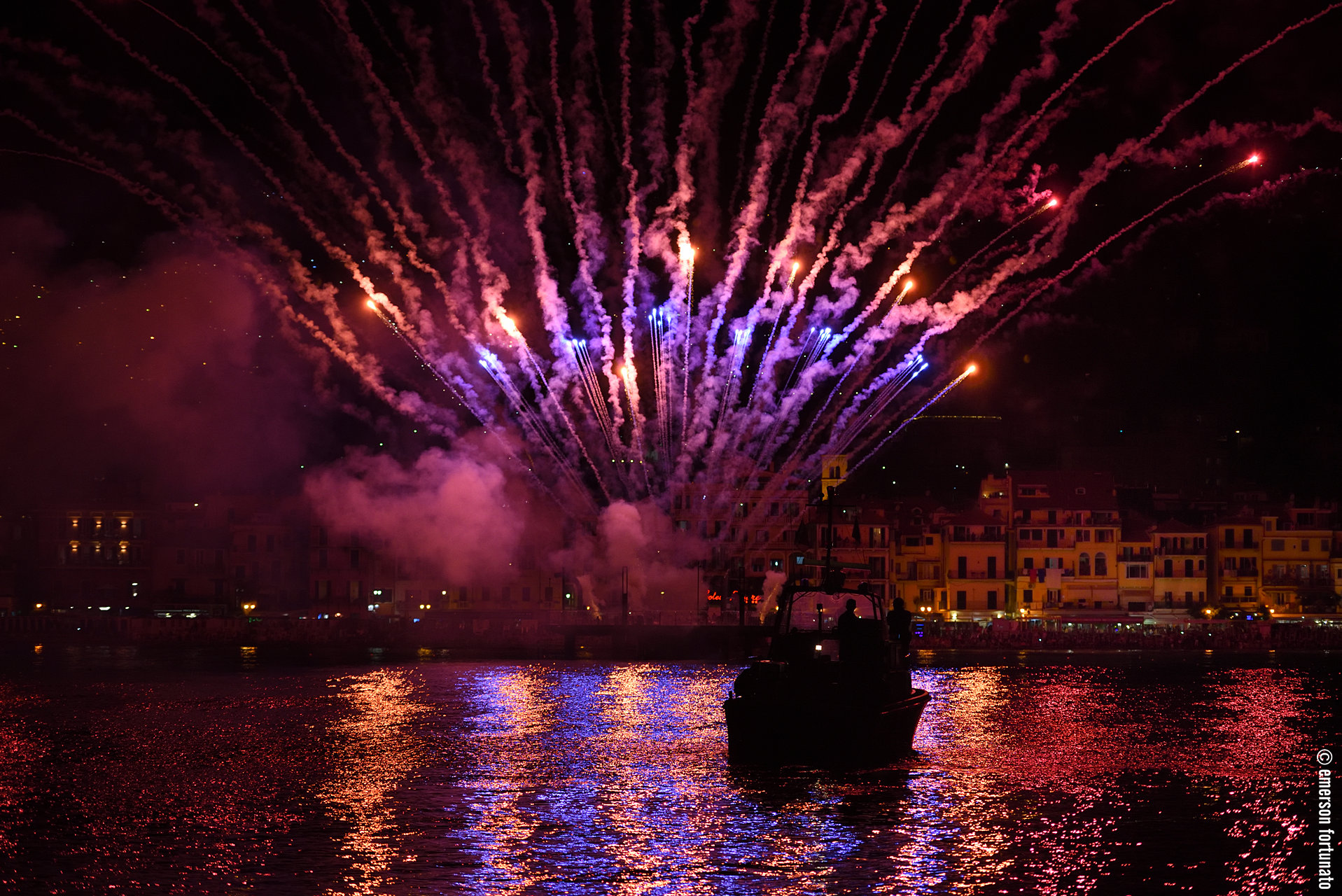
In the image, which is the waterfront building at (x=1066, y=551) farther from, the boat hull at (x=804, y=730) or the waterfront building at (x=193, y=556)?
the boat hull at (x=804, y=730)

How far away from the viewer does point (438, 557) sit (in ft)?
320

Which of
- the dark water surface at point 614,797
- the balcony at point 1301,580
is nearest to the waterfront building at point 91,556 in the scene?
the dark water surface at point 614,797

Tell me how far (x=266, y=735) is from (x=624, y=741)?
10.7 metres

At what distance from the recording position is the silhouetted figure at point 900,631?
117ft

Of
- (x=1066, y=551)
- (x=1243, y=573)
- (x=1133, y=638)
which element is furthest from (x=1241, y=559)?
(x=1133, y=638)

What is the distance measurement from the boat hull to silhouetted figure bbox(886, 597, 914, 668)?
228 cm

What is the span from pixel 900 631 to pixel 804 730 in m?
5.41

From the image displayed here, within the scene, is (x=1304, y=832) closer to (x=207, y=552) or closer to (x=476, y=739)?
(x=476, y=739)

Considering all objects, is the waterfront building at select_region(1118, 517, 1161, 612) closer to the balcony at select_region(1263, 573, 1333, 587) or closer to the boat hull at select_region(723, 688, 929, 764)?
the balcony at select_region(1263, 573, 1333, 587)

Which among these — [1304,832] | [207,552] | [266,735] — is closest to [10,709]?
[266,735]

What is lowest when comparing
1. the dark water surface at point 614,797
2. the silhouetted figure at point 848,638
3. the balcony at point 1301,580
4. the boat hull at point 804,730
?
the dark water surface at point 614,797

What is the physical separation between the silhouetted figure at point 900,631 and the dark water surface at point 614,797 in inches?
107

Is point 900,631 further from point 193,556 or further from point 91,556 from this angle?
point 91,556

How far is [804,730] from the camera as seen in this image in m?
32.5
